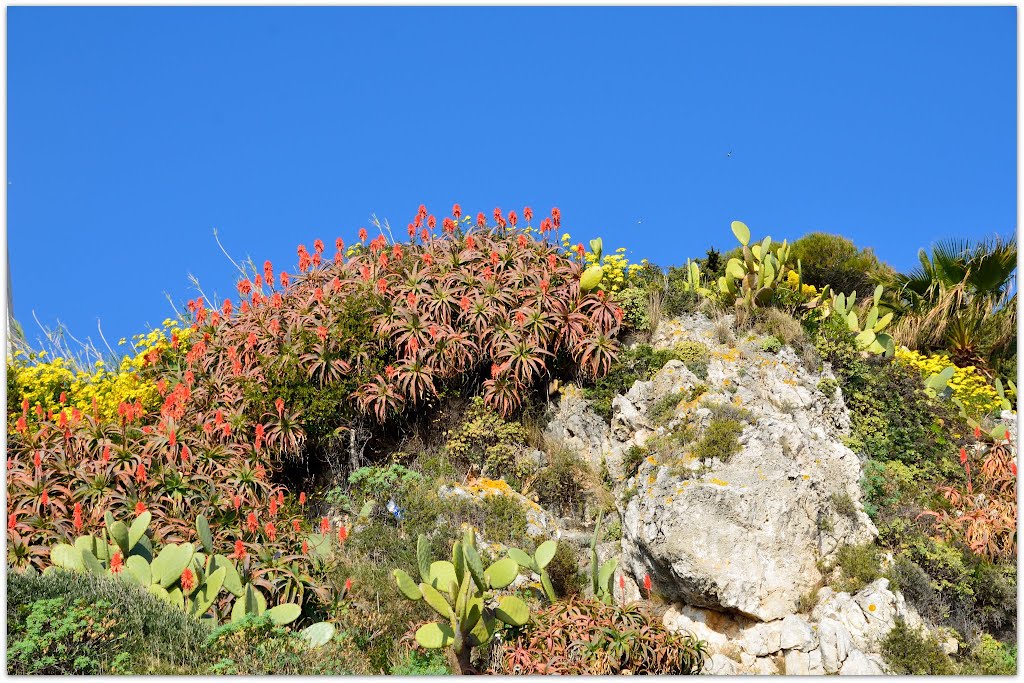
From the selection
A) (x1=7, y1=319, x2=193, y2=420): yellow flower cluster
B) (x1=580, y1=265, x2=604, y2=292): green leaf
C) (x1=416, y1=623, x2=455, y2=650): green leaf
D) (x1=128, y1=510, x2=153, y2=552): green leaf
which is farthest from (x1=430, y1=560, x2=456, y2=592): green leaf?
(x1=7, y1=319, x2=193, y2=420): yellow flower cluster

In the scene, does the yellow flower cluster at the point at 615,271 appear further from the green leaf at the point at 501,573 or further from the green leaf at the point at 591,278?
the green leaf at the point at 501,573

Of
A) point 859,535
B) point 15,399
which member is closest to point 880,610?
point 859,535

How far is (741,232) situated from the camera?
11492mm

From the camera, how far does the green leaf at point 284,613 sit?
7672 millimetres

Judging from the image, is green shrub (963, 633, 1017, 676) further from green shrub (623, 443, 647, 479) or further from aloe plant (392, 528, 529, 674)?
aloe plant (392, 528, 529, 674)

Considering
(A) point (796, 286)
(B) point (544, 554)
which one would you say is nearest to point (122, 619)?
(B) point (544, 554)

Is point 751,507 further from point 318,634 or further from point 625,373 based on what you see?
point 318,634

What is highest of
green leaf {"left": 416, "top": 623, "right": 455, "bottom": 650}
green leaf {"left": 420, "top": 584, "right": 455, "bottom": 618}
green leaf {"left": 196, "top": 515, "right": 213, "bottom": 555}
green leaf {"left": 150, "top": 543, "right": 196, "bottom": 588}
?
green leaf {"left": 196, "top": 515, "right": 213, "bottom": 555}

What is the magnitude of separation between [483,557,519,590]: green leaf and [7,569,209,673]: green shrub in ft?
7.23

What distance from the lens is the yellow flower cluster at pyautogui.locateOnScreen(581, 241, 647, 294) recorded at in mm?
11383

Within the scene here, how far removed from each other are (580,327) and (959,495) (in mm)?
4175

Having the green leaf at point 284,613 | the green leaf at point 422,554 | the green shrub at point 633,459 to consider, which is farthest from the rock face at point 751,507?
the green leaf at point 284,613

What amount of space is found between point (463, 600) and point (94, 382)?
7.42 m

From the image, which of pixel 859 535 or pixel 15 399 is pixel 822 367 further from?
pixel 15 399
